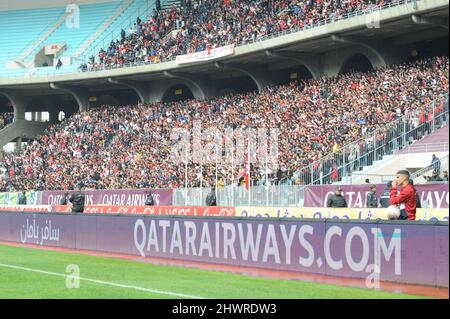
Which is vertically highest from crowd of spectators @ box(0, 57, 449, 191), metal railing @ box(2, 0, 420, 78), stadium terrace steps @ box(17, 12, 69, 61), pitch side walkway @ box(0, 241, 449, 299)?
stadium terrace steps @ box(17, 12, 69, 61)

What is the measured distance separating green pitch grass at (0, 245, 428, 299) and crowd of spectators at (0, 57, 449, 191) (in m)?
13.9

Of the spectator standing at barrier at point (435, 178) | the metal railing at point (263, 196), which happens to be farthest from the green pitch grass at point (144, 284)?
the spectator standing at barrier at point (435, 178)

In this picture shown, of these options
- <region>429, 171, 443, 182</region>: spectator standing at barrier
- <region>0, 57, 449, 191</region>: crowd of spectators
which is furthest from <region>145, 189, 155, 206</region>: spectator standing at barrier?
<region>429, 171, 443, 182</region>: spectator standing at barrier

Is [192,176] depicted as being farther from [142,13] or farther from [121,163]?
[142,13]

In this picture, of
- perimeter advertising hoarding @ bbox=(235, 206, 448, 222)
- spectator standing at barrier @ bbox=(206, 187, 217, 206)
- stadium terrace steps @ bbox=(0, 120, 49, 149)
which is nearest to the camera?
perimeter advertising hoarding @ bbox=(235, 206, 448, 222)

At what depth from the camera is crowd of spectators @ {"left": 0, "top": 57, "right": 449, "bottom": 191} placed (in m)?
32.1

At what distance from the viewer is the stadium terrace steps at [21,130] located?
6112cm

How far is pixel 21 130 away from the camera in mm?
62250

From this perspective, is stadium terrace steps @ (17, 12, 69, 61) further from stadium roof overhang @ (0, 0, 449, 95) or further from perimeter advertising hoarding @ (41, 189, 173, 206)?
perimeter advertising hoarding @ (41, 189, 173, 206)

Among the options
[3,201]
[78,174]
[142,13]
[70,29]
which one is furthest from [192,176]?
[70,29]

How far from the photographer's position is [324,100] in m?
37.6

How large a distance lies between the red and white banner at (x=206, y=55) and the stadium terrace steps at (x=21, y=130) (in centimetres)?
1942

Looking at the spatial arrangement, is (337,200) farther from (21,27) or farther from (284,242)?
(21,27)

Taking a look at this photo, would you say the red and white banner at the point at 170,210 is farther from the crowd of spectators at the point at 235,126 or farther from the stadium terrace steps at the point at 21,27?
the stadium terrace steps at the point at 21,27
